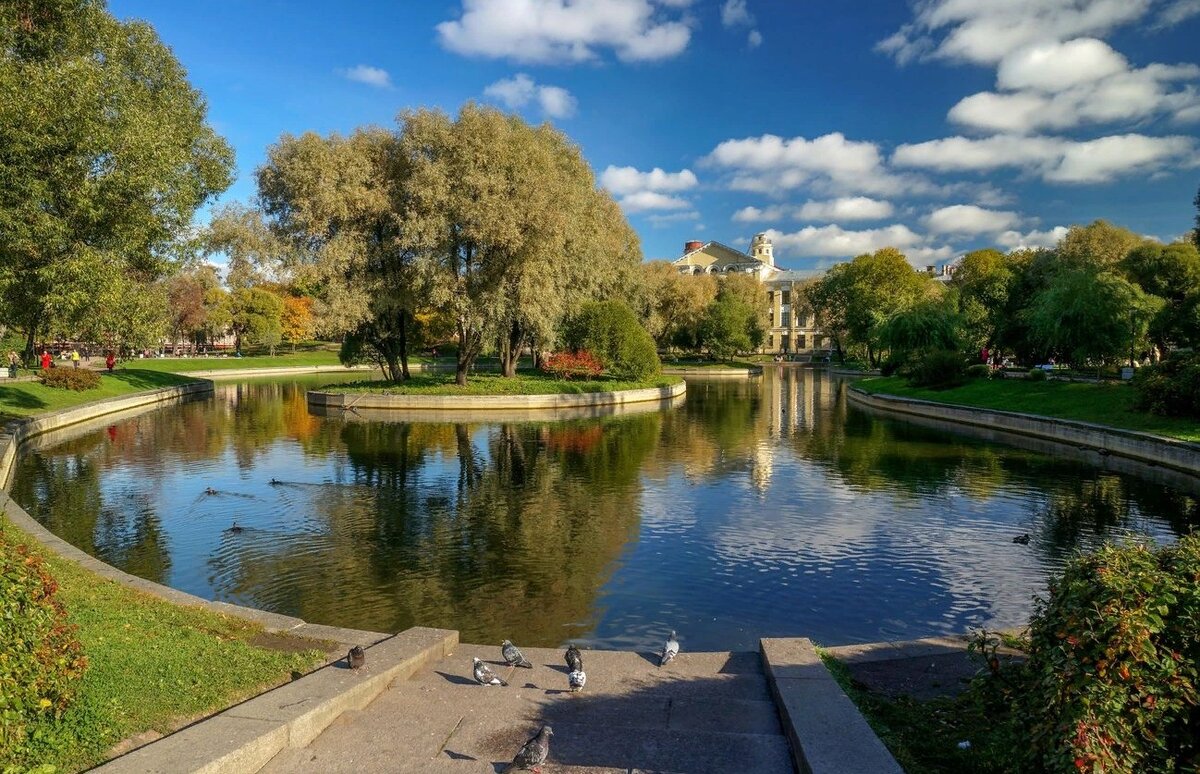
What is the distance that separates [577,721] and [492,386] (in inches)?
1474

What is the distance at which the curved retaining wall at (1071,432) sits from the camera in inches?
955

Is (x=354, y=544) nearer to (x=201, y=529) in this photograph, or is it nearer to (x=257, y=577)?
(x=257, y=577)

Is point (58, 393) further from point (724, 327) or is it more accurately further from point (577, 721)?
point (724, 327)

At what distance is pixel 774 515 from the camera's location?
17891 mm

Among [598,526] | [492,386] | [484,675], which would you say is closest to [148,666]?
[484,675]

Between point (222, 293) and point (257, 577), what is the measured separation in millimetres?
97245

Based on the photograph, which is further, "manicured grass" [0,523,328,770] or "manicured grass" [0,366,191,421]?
"manicured grass" [0,366,191,421]

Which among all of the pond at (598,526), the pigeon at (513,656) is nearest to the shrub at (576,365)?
the pond at (598,526)

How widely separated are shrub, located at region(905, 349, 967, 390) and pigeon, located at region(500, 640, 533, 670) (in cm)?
4560

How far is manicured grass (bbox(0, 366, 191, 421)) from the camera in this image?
3397 cm

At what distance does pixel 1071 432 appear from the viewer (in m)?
30.5

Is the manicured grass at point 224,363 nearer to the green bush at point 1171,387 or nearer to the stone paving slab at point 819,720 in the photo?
the green bush at point 1171,387

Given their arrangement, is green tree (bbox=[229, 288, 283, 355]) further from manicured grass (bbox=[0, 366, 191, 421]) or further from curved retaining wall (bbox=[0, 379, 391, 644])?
curved retaining wall (bbox=[0, 379, 391, 644])

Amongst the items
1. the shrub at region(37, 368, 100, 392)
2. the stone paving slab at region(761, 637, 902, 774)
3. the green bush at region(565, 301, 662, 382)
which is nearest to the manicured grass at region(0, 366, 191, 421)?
the shrub at region(37, 368, 100, 392)
